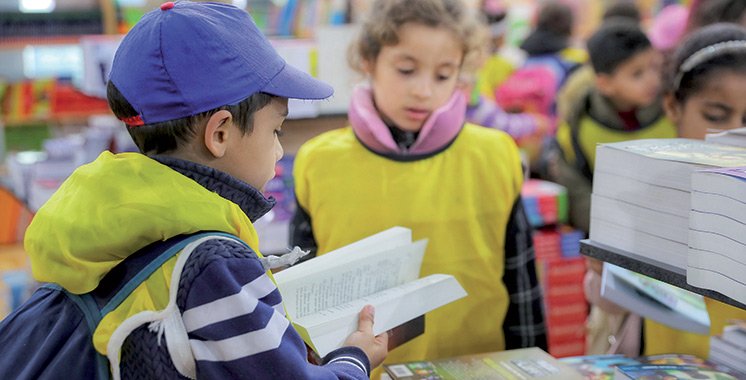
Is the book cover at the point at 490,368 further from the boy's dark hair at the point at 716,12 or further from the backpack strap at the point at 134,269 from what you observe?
the boy's dark hair at the point at 716,12

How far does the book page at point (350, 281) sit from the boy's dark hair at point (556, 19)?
12.2 feet

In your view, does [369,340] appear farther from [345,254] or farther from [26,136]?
[26,136]

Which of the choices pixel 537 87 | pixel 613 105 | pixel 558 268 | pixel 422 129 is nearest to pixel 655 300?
pixel 422 129

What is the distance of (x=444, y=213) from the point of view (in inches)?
73.9

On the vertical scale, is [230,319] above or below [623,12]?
below

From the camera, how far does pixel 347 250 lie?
1.42 meters

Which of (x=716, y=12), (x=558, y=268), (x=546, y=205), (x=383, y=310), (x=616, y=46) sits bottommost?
(x=558, y=268)

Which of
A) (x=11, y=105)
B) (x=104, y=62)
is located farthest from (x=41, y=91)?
(x=104, y=62)

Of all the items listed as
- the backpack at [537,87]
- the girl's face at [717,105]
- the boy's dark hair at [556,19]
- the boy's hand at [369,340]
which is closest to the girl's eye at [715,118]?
the girl's face at [717,105]

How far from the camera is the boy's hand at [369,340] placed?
1.28m

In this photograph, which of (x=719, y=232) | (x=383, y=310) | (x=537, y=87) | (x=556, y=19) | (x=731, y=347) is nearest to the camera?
(x=719, y=232)

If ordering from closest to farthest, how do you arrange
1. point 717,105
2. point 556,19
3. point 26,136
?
point 717,105
point 556,19
point 26,136

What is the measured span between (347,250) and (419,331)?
0.22 metres

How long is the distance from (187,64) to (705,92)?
127 centimetres
